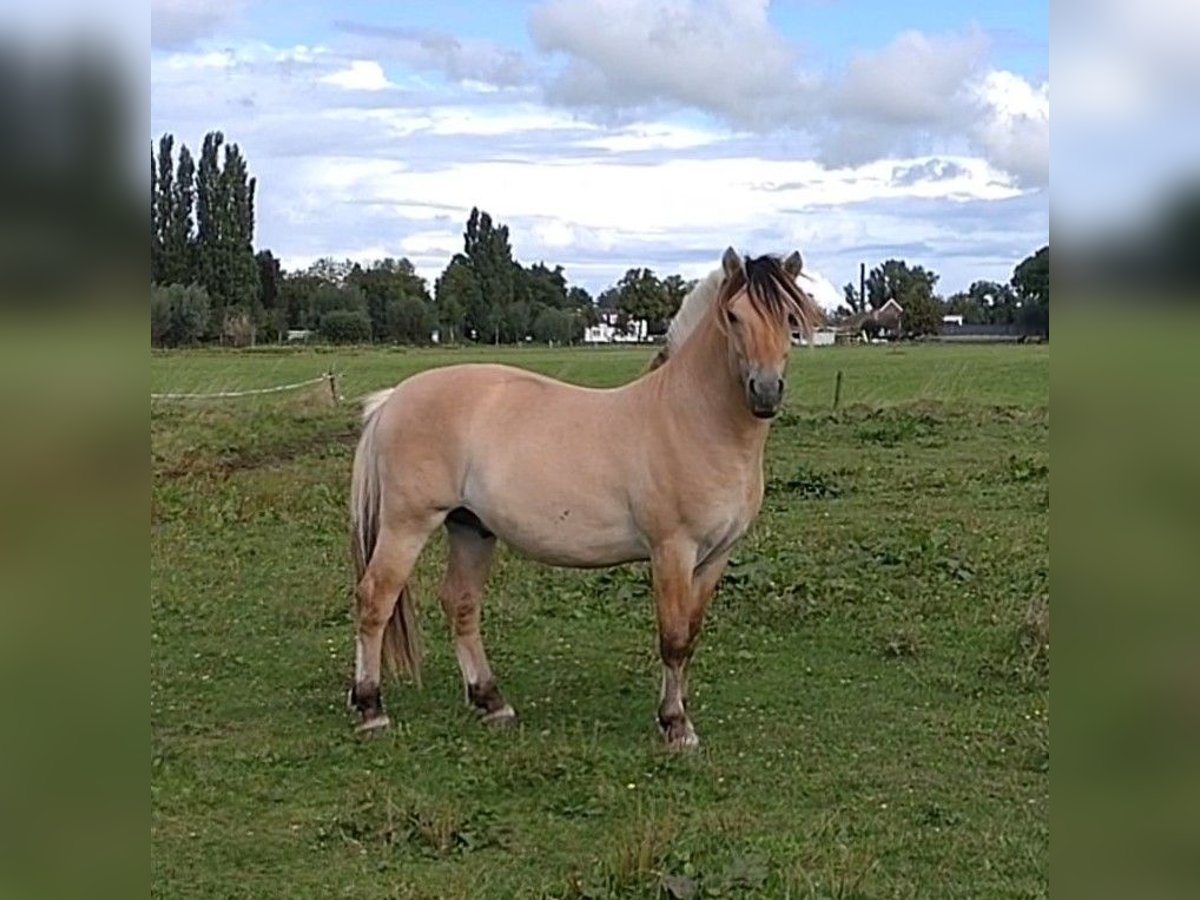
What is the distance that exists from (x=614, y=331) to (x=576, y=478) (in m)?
18.2

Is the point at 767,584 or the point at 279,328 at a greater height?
the point at 279,328

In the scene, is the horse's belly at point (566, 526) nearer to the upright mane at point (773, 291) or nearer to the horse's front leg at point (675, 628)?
the horse's front leg at point (675, 628)

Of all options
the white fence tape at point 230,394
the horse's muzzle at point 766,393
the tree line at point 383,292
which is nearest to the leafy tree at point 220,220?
Result: the tree line at point 383,292

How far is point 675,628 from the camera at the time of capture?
563 cm

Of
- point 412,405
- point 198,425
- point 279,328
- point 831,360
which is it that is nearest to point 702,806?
point 412,405

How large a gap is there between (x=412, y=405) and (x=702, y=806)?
2268mm

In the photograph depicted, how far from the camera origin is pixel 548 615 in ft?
25.7

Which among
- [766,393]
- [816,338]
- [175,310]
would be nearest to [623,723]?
[766,393]

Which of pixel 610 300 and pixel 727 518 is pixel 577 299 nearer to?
pixel 610 300

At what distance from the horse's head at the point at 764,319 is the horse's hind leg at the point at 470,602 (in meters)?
1.85

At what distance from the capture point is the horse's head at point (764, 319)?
16.1ft

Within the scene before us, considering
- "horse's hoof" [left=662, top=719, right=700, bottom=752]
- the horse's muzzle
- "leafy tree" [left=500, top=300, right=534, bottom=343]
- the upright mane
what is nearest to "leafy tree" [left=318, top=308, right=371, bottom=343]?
"leafy tree" [left=500, top=300, right=534, bottom=343]
